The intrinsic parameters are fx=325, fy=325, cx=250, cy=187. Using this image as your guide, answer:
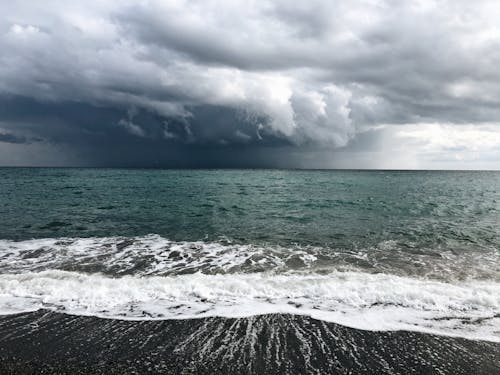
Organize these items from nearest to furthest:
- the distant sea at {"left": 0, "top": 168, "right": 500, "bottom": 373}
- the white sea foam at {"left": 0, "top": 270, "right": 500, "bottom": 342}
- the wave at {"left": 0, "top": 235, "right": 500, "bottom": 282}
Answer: the distant sea at {"left": 0, "top": 168, "right": 500, "bottom": 373} < the white sea foam at {"left": 0, "top": 270, "right": 500, "bottom": 342} < the wave at {"left": 0, "top": 235, "right": 500, "bottom": 282}

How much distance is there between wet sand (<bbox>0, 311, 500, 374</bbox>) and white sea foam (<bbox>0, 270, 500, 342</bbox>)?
0.58 metres

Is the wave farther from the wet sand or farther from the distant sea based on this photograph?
the wet sand

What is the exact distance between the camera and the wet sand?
679 centimetres

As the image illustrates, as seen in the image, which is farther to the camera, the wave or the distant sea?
the wave

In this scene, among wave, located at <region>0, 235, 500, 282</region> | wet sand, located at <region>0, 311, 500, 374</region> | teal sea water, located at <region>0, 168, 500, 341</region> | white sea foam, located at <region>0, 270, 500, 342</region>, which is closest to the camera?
wet sand, located at <region>0, 311, 500, 374</region>

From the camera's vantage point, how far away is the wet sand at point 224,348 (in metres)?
6.79

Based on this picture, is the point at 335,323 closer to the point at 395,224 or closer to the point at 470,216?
the point at 395,224

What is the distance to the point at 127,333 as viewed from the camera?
26.8 ft

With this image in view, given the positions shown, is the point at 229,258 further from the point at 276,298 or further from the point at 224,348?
the point at 224,348

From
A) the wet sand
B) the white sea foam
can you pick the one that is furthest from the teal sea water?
the wet sand

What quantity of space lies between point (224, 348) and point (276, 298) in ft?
11.4

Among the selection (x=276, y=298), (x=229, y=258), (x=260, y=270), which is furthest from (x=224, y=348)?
(x=229, y=258)

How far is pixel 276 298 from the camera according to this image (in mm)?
10625

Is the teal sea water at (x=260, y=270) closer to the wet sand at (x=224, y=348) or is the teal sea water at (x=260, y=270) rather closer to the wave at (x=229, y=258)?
the wave at (x=229, y=258)
